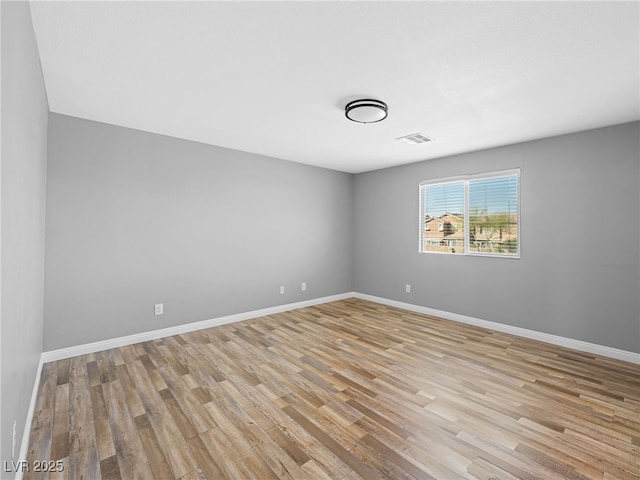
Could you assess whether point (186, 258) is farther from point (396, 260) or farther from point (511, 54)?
point (511, 54)

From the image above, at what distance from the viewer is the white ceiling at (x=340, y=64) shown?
1.66 m

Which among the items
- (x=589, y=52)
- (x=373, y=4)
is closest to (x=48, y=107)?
(x=373, y=4)

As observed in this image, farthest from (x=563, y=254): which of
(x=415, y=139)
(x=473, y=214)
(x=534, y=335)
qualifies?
(x=415, y=139)

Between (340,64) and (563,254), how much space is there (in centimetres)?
350

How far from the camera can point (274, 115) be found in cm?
309

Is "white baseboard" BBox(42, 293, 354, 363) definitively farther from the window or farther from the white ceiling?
the window

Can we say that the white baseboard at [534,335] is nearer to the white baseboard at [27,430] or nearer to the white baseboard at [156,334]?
the white baseboard at [156,334]

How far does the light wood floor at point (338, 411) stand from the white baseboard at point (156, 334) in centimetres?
13

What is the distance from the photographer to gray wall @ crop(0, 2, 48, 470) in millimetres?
1232

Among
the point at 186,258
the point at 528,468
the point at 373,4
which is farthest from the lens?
the point at 186,258

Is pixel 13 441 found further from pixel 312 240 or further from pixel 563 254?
pixel 563 254

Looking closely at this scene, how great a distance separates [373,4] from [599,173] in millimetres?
3438

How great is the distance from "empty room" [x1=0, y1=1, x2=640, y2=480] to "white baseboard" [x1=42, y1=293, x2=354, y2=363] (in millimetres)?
22

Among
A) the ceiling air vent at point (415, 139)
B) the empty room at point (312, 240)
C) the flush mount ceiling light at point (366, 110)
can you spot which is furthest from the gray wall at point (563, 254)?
the flush mount ceiling light at point (366, 110)
